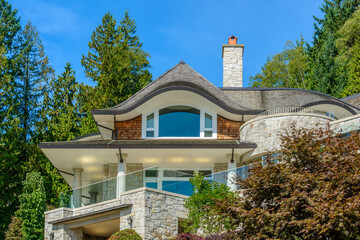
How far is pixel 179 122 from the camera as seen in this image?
86.5 ft

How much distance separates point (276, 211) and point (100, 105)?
2579cm

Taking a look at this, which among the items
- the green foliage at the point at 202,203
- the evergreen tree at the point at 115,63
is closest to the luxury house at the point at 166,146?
the green foliage at the point at 202,203

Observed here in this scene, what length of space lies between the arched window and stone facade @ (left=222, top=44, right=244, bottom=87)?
237 inches

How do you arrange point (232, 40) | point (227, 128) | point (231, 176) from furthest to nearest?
point (232, 40) → point (227, 128) → point (231, 176)

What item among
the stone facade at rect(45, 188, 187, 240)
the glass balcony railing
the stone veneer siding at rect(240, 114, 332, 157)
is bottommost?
the stone facade at rect(45, 188, 187, 240)

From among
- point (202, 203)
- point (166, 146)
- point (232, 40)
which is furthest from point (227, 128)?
point (232, 40)

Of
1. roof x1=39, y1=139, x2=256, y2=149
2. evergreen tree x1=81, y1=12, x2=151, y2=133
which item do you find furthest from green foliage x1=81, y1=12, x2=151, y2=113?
roof x1=39, y1=139, x2=256, y2=149

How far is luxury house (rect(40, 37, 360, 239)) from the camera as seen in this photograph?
20.8 m

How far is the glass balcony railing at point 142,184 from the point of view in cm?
2106

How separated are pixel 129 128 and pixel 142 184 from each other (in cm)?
555

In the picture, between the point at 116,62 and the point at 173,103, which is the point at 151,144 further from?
the point at 116,62

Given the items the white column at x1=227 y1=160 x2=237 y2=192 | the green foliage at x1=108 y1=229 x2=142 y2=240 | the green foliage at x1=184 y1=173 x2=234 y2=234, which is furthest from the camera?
the white column at x1=227 y1=160 x2=237 y2=192

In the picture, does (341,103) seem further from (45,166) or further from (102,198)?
(45,166)

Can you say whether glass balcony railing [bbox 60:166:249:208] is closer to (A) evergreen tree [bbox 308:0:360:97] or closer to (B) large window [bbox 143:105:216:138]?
(B) large window [bbox 143:105:216:138]
